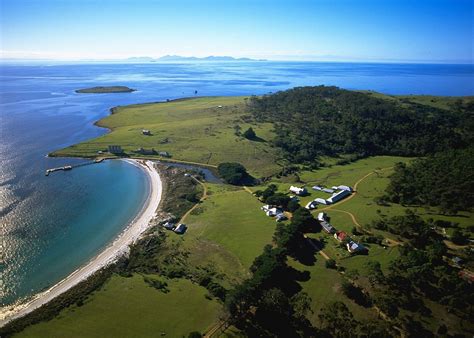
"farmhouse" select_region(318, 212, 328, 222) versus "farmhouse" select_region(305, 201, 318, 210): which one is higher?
A: "farmhouse" select_region(318, 212, 328, 222)

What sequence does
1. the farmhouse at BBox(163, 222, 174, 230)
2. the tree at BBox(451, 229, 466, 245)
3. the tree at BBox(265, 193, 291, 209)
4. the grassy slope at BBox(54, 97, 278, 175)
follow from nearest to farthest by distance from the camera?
1. the tree at BBox(451, 229, 466, 245)
2. the farmhouse at BBox(163, 222, 174, 230)
3. the tree at BBox(265, 193, 291, 209)
4. the grassy slope at BBox(54, 97, 278, 175)

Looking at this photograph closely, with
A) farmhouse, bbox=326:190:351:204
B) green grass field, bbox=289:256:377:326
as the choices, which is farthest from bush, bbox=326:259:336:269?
farmhouse, bbox=326:190:351:204

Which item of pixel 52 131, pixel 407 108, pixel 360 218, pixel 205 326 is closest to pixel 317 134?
pixel 407 108

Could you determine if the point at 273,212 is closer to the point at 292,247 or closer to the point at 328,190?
the point at 292,247

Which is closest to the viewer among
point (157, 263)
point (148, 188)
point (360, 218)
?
point (157, 263)

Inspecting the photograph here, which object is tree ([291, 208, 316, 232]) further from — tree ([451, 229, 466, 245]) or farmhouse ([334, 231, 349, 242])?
tree ([451, 229, 466, 245])

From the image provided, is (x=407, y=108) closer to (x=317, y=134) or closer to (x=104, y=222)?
(x=317, y=134)

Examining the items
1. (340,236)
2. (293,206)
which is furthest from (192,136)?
(340,236)
